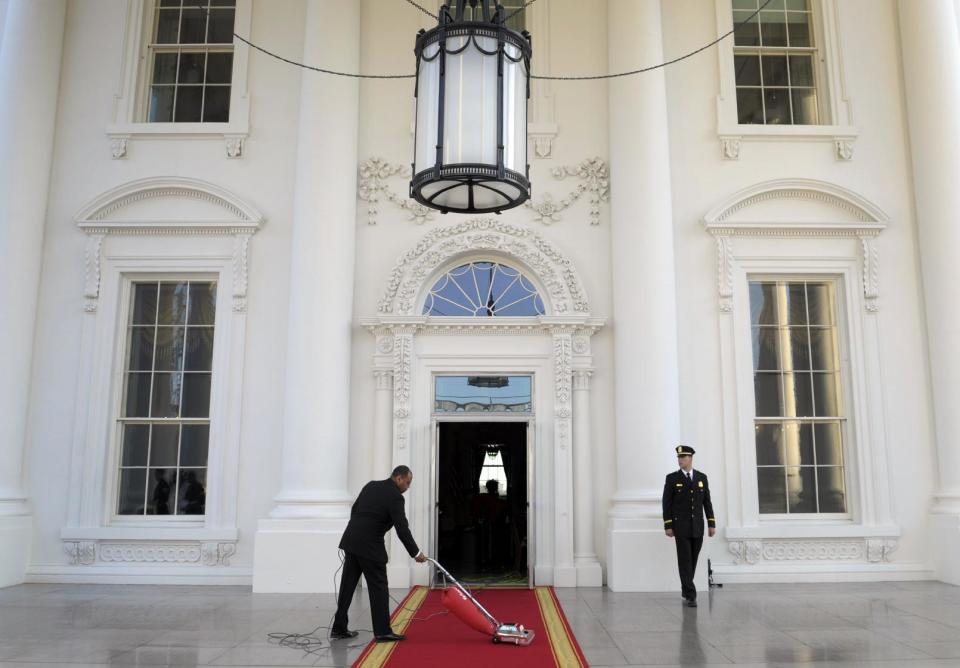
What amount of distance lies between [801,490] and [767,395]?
124 cm

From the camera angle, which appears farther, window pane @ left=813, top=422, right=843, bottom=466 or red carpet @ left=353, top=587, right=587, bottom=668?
window pane @ left=813, top=422, right=843, bottom=466

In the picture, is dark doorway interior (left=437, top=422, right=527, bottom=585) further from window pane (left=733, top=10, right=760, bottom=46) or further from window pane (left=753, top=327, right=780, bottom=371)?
window pane (left=733, top=10, right=760, bottom=46)

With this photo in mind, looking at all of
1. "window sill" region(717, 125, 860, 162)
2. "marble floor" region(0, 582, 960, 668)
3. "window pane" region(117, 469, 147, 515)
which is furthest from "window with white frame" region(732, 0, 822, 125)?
"window pane" region(117, 469, 147, 515)

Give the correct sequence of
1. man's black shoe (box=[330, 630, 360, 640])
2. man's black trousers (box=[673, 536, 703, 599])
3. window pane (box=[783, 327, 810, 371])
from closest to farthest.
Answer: man's black shoe (box=[330, 630, 360, 640]) < man's black trousers (box=[673, 536, 703, 599]) < window pane (box=[783, 327, 810, 371])

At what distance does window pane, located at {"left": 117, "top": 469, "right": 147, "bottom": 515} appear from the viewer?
396 inches

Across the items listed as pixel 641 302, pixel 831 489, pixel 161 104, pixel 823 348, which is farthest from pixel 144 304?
pixel 831 489

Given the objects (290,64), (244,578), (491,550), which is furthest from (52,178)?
(491,550)

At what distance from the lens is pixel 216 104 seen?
10969mm

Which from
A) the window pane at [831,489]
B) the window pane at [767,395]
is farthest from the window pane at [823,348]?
the window pane at [831,489]

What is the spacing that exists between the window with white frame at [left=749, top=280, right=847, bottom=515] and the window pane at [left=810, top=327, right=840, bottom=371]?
1 cm

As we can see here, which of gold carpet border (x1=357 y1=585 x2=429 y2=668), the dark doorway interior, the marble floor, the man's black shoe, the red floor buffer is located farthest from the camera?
the dark doorway interior

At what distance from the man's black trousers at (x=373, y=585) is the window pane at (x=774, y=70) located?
8.44 meters

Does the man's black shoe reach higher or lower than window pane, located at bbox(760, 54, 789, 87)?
lower

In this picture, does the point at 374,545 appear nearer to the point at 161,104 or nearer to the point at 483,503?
the point at 483,503
